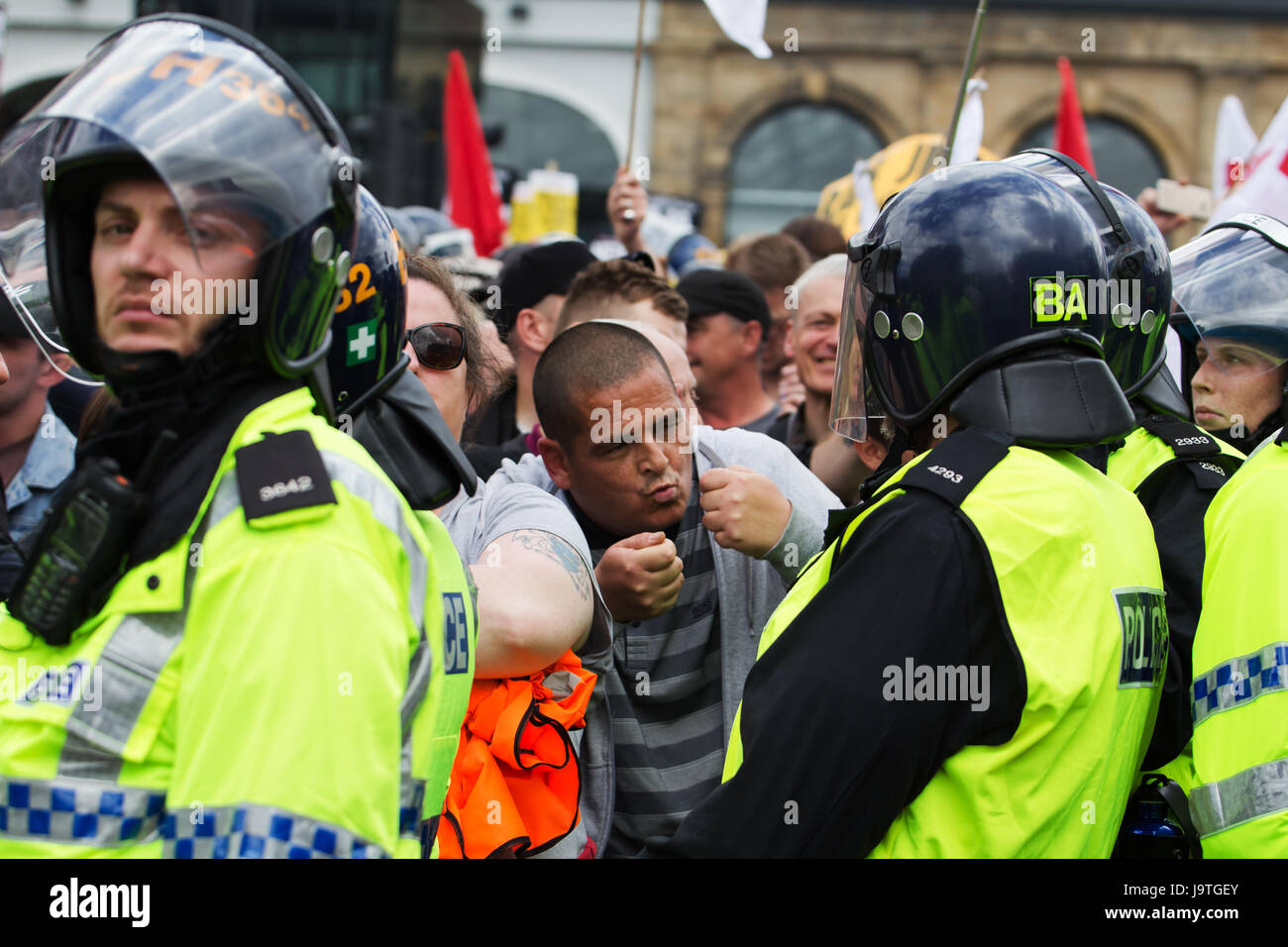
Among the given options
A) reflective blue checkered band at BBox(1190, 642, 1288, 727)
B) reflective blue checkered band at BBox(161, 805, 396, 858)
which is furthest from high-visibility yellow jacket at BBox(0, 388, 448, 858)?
reflective blue checkered band at BBox(1190, 642, 1288, 727)

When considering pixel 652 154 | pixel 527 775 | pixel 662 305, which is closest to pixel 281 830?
pixel 527 775

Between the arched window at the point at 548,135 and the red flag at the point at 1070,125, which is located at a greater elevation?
the arched window at the point at 548,135

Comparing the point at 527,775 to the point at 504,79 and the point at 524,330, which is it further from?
the point at 504,79

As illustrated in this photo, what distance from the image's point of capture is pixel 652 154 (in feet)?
86.0

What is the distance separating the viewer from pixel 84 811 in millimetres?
1595

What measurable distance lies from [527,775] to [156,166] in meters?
1.34

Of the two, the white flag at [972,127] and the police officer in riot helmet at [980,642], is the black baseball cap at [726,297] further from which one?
the police officer in riot helmet at [980,642]

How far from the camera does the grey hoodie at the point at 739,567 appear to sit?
294 centimetres

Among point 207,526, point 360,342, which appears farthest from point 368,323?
point 207,526

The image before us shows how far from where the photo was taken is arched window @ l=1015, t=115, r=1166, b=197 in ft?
85.9

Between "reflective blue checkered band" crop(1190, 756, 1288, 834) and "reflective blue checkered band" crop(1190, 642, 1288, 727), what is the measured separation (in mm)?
105

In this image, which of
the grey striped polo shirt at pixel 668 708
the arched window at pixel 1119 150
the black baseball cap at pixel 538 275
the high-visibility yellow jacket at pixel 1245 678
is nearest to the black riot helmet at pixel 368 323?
the grey striped polo shirt at pixel 668 708

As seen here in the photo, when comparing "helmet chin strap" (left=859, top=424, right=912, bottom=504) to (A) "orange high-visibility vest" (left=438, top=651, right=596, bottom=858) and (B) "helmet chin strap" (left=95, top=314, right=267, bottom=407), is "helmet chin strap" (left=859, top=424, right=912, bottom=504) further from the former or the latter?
(B) "helmet chin strap" (left=95, top=314, right=267, bottom=407)

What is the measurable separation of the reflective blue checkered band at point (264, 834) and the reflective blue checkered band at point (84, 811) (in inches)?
3.4
